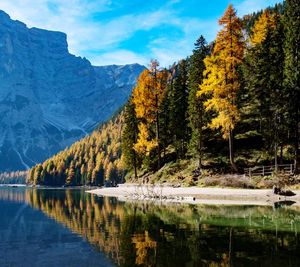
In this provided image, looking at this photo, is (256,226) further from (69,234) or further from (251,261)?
(69,234)

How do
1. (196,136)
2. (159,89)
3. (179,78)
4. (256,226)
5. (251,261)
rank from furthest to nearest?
(179,78) → (159,89) → (196,136) → (256,226) → (251,261)

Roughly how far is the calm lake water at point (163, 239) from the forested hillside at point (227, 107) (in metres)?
16.1

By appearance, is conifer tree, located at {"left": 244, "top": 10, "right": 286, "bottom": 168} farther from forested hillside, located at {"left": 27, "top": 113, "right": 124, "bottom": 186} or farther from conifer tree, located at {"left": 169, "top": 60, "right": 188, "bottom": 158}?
forested hillside, located at {"left": 27, "top": 113, "right": 124, "bottom": 186}

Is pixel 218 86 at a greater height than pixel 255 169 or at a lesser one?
greater

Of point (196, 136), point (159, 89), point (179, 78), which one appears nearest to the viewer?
point (196, 136)

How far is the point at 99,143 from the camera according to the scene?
19038cm

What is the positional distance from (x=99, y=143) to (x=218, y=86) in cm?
14936

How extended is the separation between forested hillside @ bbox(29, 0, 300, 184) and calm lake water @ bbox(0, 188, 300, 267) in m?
16.1

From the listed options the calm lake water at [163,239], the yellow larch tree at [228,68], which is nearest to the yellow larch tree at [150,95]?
the yellow larch tree at [228,68]

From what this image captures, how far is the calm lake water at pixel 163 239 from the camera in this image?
15.6m

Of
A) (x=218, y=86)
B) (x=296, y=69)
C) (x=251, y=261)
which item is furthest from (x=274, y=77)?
(x=251, y=261)

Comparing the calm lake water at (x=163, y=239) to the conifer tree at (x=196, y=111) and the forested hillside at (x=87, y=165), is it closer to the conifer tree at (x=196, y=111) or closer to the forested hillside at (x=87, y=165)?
the conifer tree at (x=196, y=111)

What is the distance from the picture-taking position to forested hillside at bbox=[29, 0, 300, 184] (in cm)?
4406

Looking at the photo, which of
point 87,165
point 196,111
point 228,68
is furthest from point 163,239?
point 87,165
